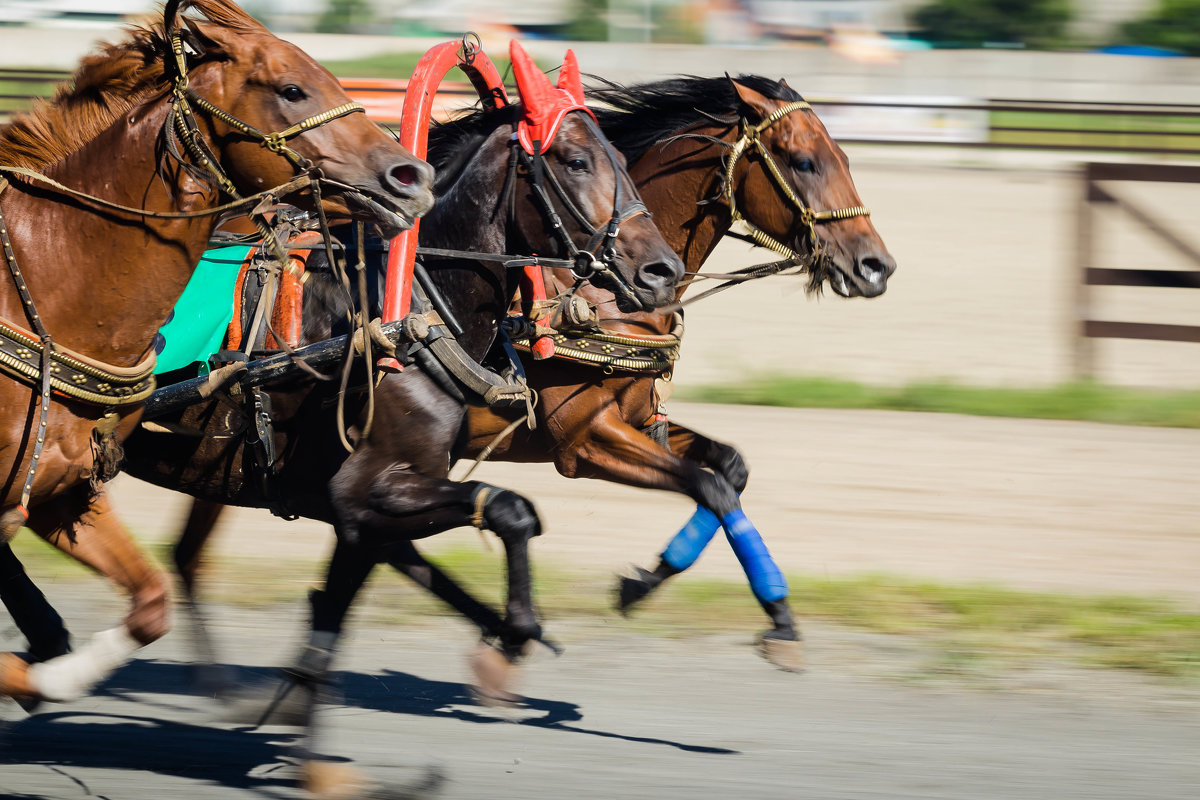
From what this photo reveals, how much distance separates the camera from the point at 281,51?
346 cm

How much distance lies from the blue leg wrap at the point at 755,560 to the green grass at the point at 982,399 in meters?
4.46

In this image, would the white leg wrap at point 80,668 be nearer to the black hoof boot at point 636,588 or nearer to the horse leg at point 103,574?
the horse leg at point 103,574

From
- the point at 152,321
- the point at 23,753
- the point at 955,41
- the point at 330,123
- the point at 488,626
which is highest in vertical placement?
the point at 955,41

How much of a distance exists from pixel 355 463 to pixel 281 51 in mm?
1179

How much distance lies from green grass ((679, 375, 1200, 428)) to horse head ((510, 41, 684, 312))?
4955 mm

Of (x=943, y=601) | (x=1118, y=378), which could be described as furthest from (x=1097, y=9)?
(x=943, y=601)

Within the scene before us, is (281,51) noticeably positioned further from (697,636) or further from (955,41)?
(955,41)

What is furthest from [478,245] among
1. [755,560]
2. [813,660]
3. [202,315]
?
[813,660]

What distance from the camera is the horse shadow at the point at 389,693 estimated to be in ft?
14.5

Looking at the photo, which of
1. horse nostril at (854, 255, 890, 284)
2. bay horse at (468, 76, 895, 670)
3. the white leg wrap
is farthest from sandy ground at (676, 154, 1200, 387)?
the white leg wrap

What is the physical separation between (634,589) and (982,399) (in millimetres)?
4724

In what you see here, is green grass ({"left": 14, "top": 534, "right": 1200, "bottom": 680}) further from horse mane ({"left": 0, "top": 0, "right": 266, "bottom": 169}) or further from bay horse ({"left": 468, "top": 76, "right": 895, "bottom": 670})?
horse mane ({"left": 0, "top": 0, "right": 266, "bottom": 169})

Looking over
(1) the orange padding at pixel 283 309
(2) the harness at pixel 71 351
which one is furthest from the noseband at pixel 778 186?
(2) the harness at pixel 71 351

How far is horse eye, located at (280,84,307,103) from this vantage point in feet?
11.2
